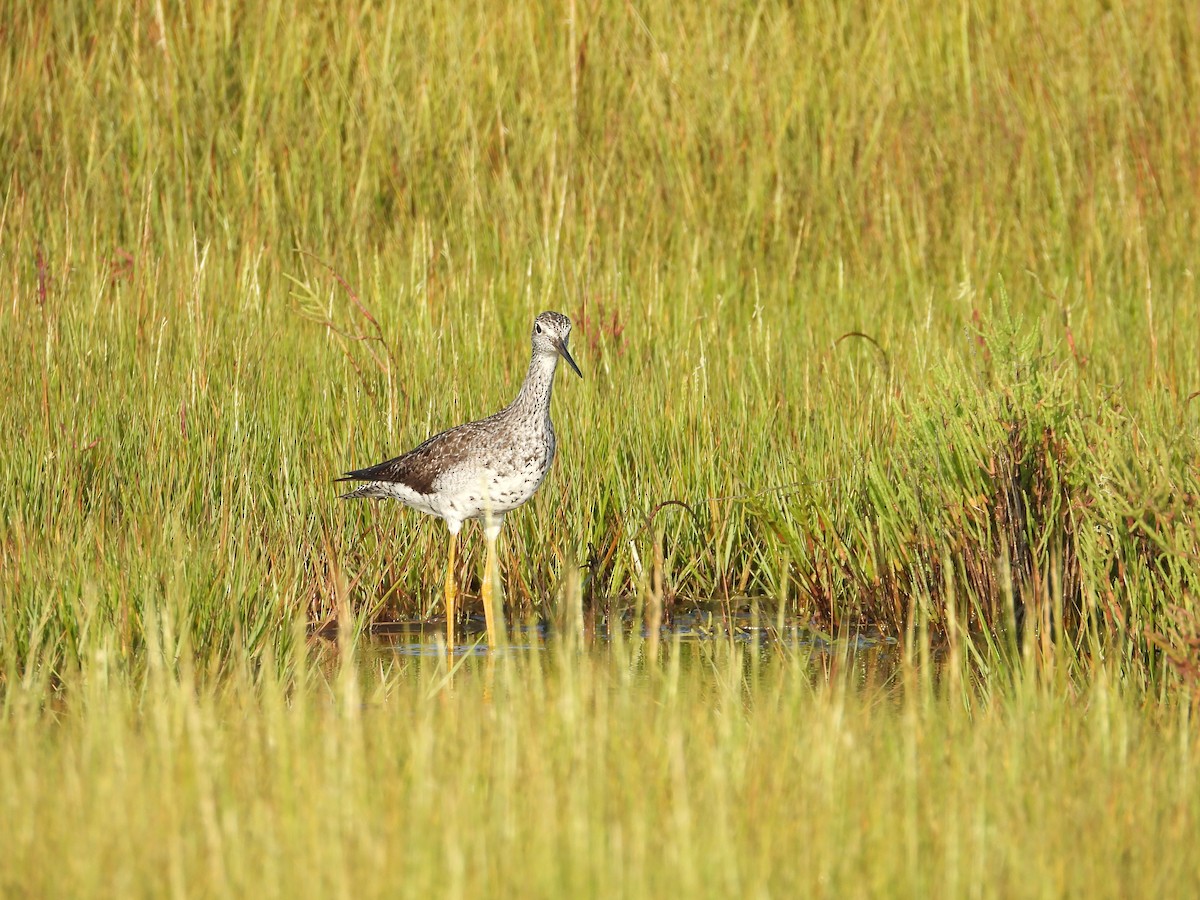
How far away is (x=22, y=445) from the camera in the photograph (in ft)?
18.7

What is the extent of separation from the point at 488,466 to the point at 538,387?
46 cm

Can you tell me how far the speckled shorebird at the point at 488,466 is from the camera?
5.79 metres

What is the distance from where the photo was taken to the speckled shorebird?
5.79 metres

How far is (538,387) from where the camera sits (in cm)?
604

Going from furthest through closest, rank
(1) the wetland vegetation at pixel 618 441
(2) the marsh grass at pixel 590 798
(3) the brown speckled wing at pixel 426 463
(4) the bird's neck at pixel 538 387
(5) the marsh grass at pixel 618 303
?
(4) the bird's neck at pixel 538 387 → (3) the brown speckled wing at pixel 426 463 → (5) the marsh grass at pixel 618 303 → (1) the wetland vegetation at pixel 618 441 → (2) the marsh grass at pixel 590 798

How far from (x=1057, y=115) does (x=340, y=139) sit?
14.0 ft

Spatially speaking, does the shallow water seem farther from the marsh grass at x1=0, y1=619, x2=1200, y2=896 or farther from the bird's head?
the marsh grass at x1=0, y1=619, x2=1200, y2=896

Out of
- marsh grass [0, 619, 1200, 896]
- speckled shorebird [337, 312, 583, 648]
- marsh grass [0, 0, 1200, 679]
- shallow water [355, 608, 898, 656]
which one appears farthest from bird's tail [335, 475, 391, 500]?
marsh grass [0, 619, 1200, 896]

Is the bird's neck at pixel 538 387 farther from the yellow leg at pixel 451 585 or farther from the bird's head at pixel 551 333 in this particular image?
the yellow leg at pixel 451 585

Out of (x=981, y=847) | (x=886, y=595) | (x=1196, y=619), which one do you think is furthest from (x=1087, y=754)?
(x=886, y=595)

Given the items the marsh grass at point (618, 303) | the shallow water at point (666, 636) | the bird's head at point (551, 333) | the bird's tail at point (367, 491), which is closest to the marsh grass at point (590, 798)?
the marsh grass at point (618, 303)

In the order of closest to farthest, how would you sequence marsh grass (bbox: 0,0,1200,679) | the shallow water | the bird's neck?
marsh grass (bbox: 0,0,1200,679) → the shallow water → the bird's neck

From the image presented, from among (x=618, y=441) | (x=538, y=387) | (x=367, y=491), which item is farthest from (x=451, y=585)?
(x=618, y=441)

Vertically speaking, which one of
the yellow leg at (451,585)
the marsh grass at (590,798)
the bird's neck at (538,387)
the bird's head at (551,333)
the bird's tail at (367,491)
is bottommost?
the marsh grass at (590,798)
